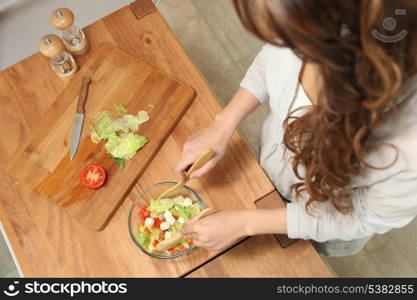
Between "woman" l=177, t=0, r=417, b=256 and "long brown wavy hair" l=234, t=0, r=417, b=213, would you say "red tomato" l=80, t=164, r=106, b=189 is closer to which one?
"woman" l=177, t=0, r=417, b=256

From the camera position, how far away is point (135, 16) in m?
1.26

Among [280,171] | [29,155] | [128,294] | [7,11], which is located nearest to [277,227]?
[280,171]

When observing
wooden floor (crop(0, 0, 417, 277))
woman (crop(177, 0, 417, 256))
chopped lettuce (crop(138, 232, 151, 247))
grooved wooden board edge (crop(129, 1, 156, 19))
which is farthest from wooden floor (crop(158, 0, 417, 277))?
chopped lettuce (crop(138, 232, 151, 247))

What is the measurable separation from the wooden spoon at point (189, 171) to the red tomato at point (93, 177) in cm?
16

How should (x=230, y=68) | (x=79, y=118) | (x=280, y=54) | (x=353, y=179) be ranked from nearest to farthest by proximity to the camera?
1. (x=353, y=179)
2. (x=280, y=54)
3. (x=79, y=118)
4. (x=230, y=68)

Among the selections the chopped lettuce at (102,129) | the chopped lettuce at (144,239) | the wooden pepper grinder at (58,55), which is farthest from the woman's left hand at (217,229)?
the wooden pepper grinder at (58,55)

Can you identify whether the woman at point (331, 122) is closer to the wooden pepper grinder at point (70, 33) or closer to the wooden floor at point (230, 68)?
the wooden pepper grinder at point (70, 33)

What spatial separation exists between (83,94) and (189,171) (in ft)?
1.29

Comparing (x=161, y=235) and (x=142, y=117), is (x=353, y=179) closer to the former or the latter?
(x=161, y=235)

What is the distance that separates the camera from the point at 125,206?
41.6 inches

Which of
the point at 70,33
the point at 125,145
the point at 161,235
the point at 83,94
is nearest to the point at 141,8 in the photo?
the point at 70,33

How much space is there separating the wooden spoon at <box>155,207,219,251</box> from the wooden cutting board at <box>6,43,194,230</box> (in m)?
0.17

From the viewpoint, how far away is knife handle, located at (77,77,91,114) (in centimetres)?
113

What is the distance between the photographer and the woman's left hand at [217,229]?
932 mm
